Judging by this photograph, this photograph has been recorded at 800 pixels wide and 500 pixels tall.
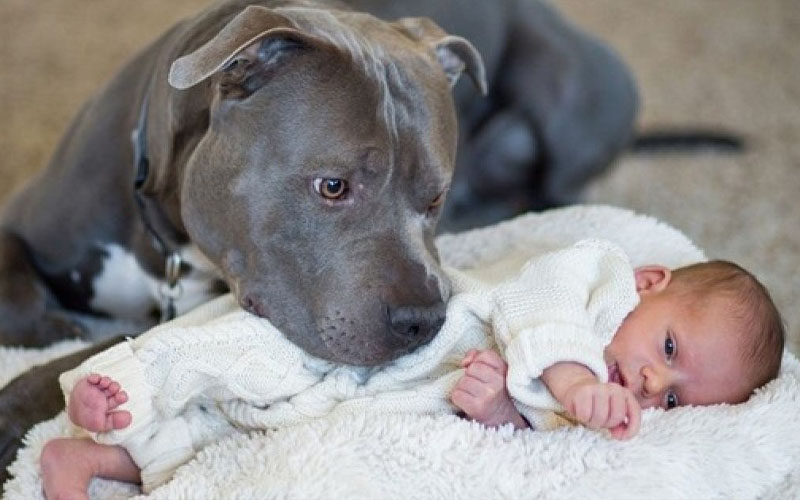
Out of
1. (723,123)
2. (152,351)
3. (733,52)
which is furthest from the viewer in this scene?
(733,52)

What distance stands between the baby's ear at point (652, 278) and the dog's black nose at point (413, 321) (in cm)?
32

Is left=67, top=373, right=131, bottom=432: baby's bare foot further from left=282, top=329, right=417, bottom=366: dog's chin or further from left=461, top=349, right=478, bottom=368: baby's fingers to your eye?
left=461, top=349, right=478, bottom=368: baby's fingers

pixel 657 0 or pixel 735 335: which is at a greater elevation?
pixel 735 335

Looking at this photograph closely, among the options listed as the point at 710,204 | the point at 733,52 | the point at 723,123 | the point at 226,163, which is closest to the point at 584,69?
the point at 710,204

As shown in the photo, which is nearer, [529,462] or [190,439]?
[529,462]

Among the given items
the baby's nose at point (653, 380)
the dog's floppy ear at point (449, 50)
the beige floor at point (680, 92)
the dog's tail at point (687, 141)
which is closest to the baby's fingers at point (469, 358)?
the baby's nose at point (653, 380)

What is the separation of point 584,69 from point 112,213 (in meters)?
1.17

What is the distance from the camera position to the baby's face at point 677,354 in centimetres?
148

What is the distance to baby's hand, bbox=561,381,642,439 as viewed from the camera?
1281 mm

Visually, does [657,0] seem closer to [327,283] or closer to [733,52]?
[733,52]

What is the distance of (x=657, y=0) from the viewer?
3723mm

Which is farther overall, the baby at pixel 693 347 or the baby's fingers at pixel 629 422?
the baby at pixel 693 347

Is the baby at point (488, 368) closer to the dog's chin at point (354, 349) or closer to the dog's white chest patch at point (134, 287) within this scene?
the dog's chin at point (354, 349)

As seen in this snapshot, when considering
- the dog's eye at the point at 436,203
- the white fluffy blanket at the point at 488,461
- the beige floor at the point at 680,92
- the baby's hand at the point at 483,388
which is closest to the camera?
the white fluffy blanket at the point at 488,461
